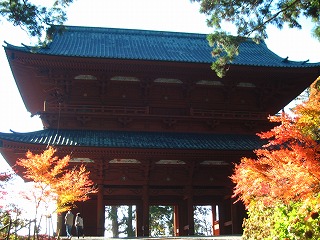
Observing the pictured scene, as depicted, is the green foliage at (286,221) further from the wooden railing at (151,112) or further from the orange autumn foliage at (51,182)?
the wooden railing at (151,112)

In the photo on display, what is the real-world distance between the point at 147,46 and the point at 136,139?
337 inches

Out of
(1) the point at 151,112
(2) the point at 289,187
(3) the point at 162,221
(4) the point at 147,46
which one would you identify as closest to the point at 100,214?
(1) the point at 151,112

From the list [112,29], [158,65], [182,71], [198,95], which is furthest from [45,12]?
[112,29]

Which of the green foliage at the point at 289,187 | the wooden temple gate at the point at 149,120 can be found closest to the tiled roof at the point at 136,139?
the wooden temple gate at the point at 149,120

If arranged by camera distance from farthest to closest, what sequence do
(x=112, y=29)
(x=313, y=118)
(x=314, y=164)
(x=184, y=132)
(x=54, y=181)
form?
(x=112, y=29)
(x=184, y=132)
(x=54, y=181)
(x=313, y=118)
(x=314, y=164)

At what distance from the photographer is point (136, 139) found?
60.4 ft

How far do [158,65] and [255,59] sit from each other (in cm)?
778

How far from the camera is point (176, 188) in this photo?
19297 mm

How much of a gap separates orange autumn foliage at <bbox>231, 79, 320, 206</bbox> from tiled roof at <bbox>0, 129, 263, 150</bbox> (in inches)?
270

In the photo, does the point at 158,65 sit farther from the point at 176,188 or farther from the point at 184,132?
the point at 176,188

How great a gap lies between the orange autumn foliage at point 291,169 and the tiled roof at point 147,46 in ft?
36.4

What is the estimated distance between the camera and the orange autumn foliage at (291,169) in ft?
27.7

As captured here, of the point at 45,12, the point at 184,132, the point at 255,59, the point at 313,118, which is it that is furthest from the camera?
the point at 255,59

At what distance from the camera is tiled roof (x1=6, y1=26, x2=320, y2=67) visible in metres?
22.0
